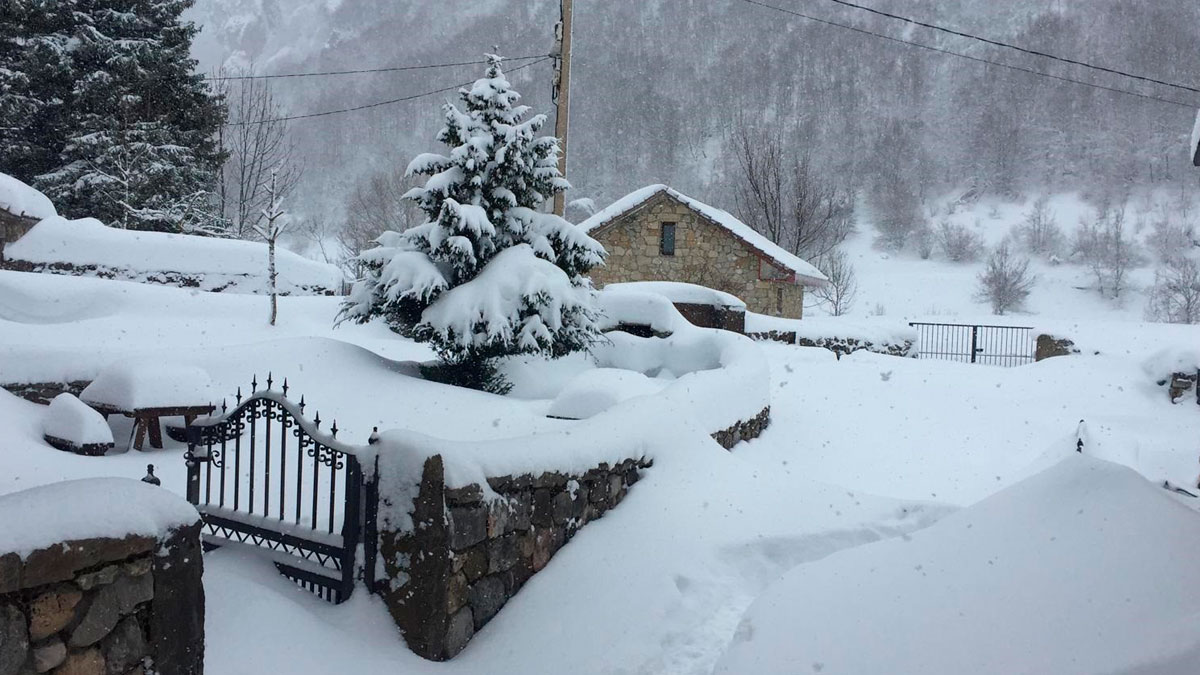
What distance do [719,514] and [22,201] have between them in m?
15.4

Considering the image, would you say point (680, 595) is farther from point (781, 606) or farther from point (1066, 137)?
point (1066, 137)

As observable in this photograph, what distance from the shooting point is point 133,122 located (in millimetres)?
19281

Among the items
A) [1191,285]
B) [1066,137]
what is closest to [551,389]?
[1191,285]

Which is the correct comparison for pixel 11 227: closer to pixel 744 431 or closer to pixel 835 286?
pixel 744 431

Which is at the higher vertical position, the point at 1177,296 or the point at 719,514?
the point at 1177,296

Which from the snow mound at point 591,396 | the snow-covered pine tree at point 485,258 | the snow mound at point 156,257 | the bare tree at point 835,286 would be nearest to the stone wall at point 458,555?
the snow mound at point 591,396

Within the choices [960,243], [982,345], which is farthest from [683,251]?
[960,243]

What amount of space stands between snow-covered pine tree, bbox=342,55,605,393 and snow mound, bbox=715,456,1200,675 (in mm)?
5035

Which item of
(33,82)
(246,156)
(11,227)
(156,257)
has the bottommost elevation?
(156,257)

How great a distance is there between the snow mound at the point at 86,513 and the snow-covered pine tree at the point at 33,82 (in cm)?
2047

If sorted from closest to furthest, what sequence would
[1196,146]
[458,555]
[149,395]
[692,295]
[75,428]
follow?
[458,555]
[1196,146]
[75,428]
[149,395]
[692,295]

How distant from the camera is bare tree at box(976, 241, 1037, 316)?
1713 inches

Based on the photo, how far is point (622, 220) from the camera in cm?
2272

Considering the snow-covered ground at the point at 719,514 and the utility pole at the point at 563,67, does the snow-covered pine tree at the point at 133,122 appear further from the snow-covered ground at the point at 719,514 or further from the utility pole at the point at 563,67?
the utility pole at the point at 563,67
